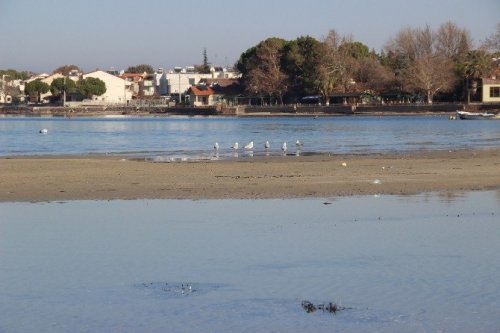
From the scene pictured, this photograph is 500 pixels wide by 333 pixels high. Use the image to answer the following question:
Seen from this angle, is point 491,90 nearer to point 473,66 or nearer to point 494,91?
point 494,91

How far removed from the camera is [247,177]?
20.9 metres

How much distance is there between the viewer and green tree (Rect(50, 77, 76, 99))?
143m

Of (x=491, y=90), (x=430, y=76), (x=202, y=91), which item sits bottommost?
(x=491, y=90)

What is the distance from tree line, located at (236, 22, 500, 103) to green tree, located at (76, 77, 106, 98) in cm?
3908

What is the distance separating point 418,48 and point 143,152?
2977 inches

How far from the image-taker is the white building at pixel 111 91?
475ft

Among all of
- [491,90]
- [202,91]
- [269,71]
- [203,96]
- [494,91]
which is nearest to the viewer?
[491,90]

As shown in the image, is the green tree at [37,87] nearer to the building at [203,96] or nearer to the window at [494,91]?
the building at [203,96]

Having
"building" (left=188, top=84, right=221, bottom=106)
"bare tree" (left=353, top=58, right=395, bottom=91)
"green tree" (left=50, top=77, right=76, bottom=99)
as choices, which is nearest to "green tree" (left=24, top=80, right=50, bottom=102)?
"green tree" (left=50, top=77, right=76, bottom=99)

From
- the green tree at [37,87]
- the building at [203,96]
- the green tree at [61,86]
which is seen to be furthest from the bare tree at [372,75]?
the green tree at [37,87]

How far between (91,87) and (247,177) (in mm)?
123982

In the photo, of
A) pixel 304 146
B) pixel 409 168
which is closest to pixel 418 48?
pixel 304 146

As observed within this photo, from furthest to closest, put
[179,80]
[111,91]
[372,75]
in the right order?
[179,80]
[111,91]
[372,75]

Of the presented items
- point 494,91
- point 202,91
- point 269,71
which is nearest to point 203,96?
point 202,91
